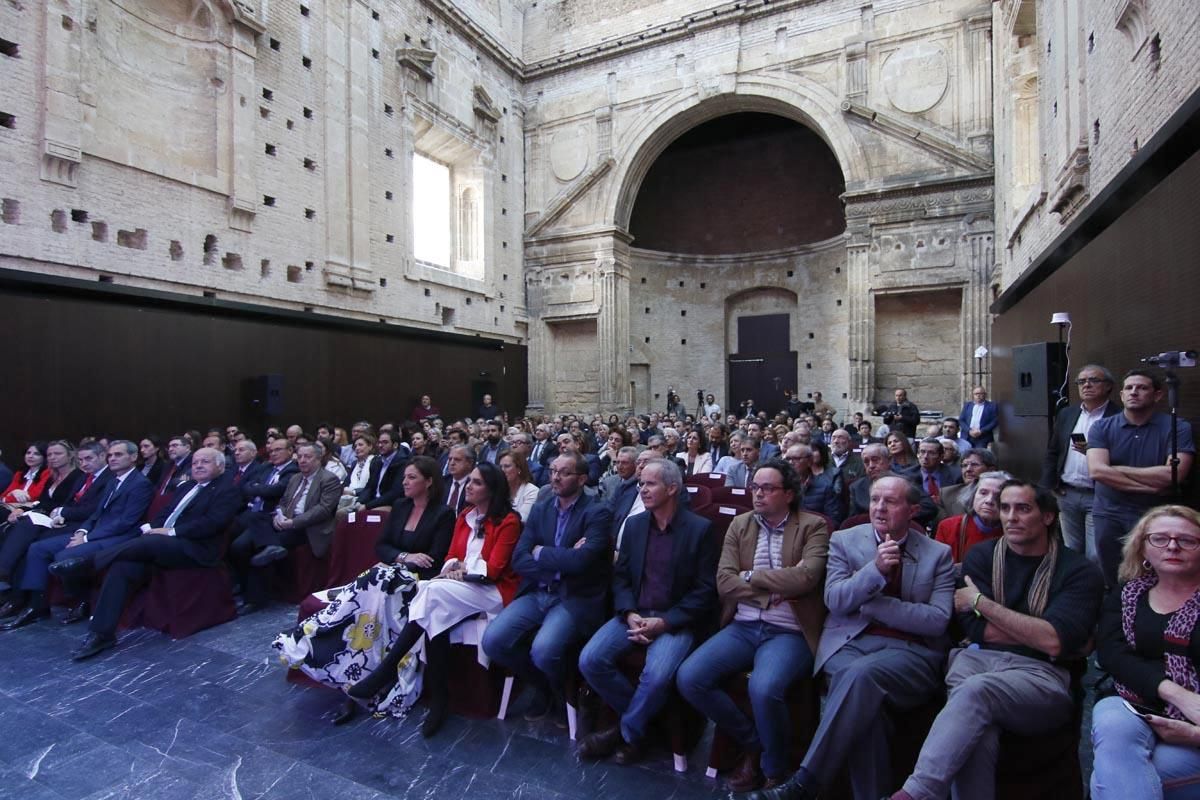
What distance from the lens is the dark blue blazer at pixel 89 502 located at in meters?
5.14

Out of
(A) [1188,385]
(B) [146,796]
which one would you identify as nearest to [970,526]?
(A) [1188,385]

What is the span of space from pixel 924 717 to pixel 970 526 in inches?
43.1

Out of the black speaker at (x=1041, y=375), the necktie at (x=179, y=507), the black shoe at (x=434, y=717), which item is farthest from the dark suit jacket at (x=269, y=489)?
the black speaker at (x=1041, y=375)

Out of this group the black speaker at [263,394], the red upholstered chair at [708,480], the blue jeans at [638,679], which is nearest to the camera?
the blue jeans at [638,679]

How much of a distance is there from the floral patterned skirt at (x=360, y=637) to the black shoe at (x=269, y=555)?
1.72m

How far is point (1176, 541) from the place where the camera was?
2.03 m

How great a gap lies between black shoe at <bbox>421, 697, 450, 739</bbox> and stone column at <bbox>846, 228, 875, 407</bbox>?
12828 millimetres

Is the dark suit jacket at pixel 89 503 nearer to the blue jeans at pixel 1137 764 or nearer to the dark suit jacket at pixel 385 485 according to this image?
the dark suit jacket at pixel 385 485

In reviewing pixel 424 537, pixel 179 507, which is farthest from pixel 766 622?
pixel 179 507

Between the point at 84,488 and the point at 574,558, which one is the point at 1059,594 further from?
the point at 84,488

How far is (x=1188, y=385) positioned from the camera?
148 inches

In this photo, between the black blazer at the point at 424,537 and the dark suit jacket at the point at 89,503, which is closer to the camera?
the black blazer at the point at 424,537

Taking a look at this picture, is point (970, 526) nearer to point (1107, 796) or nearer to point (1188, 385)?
point (1107, 796)

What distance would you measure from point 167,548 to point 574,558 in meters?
3.15
